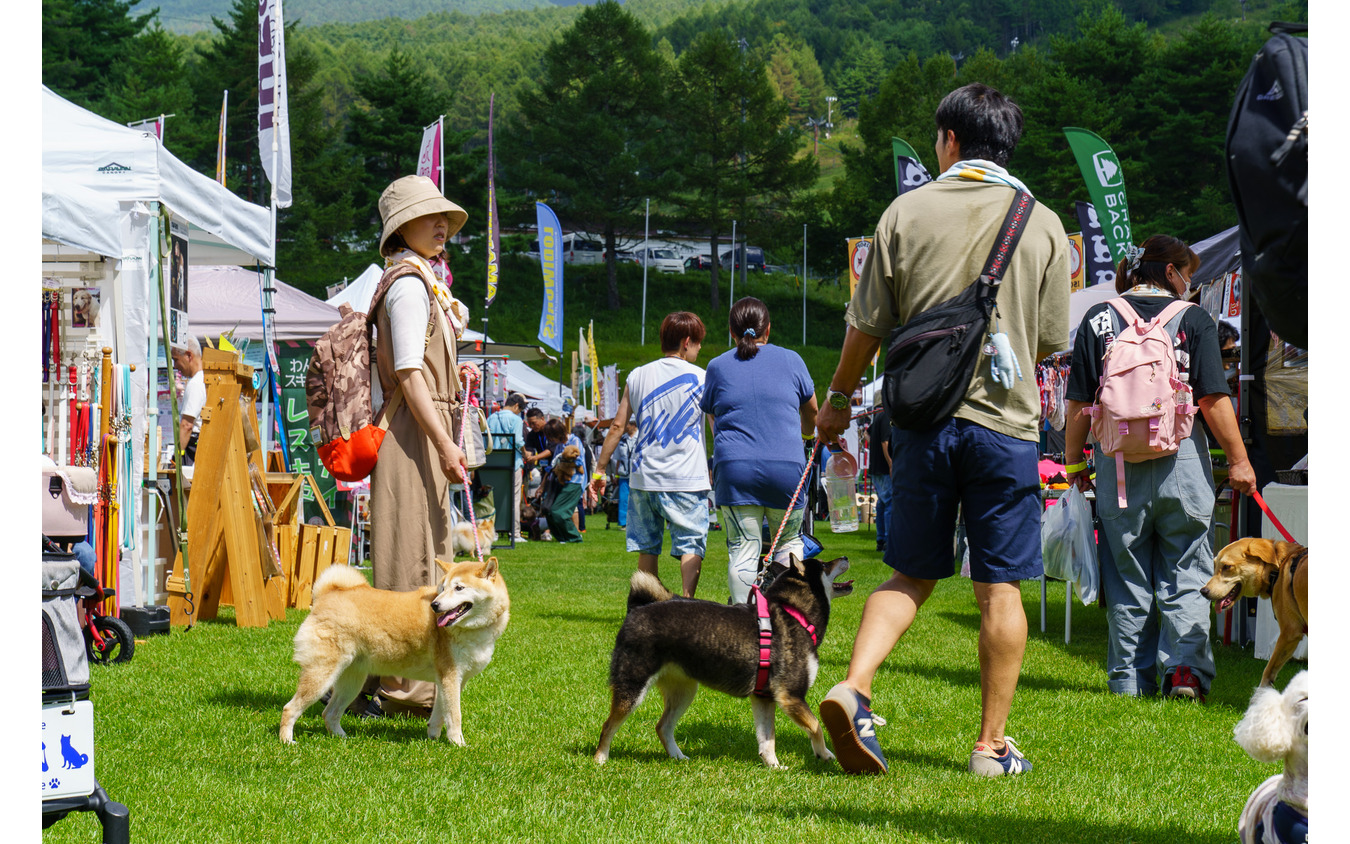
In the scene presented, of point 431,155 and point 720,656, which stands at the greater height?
point 431,155

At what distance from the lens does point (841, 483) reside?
20.1ft

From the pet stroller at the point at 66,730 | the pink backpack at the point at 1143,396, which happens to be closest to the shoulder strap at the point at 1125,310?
the pink backpack at the point at 1143,396

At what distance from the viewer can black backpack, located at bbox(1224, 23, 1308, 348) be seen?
1856 mm

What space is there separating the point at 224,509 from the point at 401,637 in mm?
3487

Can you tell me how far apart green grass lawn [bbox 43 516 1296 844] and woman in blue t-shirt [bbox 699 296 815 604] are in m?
0.82

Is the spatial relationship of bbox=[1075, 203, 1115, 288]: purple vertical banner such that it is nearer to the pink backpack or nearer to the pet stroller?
the pink backpack

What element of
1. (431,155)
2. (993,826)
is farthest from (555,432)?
(993,826)

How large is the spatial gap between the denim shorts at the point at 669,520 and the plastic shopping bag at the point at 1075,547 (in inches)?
74.4

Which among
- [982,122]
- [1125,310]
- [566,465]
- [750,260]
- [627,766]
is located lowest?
[566,465]

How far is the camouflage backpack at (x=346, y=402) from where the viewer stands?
13.8 ft

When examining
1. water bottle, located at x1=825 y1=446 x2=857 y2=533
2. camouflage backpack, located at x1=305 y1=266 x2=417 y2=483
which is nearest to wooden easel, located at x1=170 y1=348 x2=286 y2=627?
camouflage backpack, located at x1=305 y1=266 x2=417 y2=483

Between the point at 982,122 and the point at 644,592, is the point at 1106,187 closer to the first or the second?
the point at 982,122

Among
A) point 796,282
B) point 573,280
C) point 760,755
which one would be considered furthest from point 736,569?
point 796,282

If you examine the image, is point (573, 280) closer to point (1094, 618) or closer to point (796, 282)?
point (796, 282)
